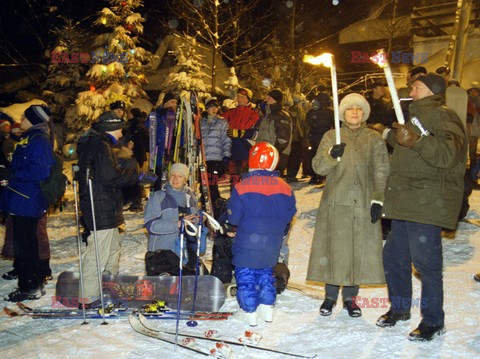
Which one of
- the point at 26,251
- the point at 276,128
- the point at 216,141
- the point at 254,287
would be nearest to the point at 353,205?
the point at 254,287

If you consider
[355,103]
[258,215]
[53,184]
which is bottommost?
[258,215]

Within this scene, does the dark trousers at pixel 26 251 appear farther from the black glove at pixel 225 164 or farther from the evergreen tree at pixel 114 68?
the evergreen tree at pixel 114 68

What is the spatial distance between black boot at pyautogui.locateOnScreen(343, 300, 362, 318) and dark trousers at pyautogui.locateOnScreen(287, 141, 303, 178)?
758 cm

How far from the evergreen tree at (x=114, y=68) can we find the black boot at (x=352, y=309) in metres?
14.9

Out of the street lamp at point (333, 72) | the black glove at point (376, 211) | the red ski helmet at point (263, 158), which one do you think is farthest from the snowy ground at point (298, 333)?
the street lamp at point (333, 72)

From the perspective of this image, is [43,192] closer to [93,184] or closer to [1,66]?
[93,184]

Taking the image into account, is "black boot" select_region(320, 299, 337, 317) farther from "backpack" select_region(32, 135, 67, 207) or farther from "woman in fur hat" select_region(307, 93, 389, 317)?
"backpack" select_region(32, 135, 67, 207)

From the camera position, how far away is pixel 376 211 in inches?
170

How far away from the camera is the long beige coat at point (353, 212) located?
4.48 m

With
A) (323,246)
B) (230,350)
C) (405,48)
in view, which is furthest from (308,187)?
(405,48)

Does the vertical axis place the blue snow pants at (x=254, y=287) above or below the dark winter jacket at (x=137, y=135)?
below

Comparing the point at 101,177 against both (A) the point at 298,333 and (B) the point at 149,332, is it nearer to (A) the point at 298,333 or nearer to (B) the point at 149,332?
(B) the point at 149,332

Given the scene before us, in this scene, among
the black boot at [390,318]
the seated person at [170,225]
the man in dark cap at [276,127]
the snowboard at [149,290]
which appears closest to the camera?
the black boot at [390,318]

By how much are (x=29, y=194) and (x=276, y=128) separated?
18.1ft
